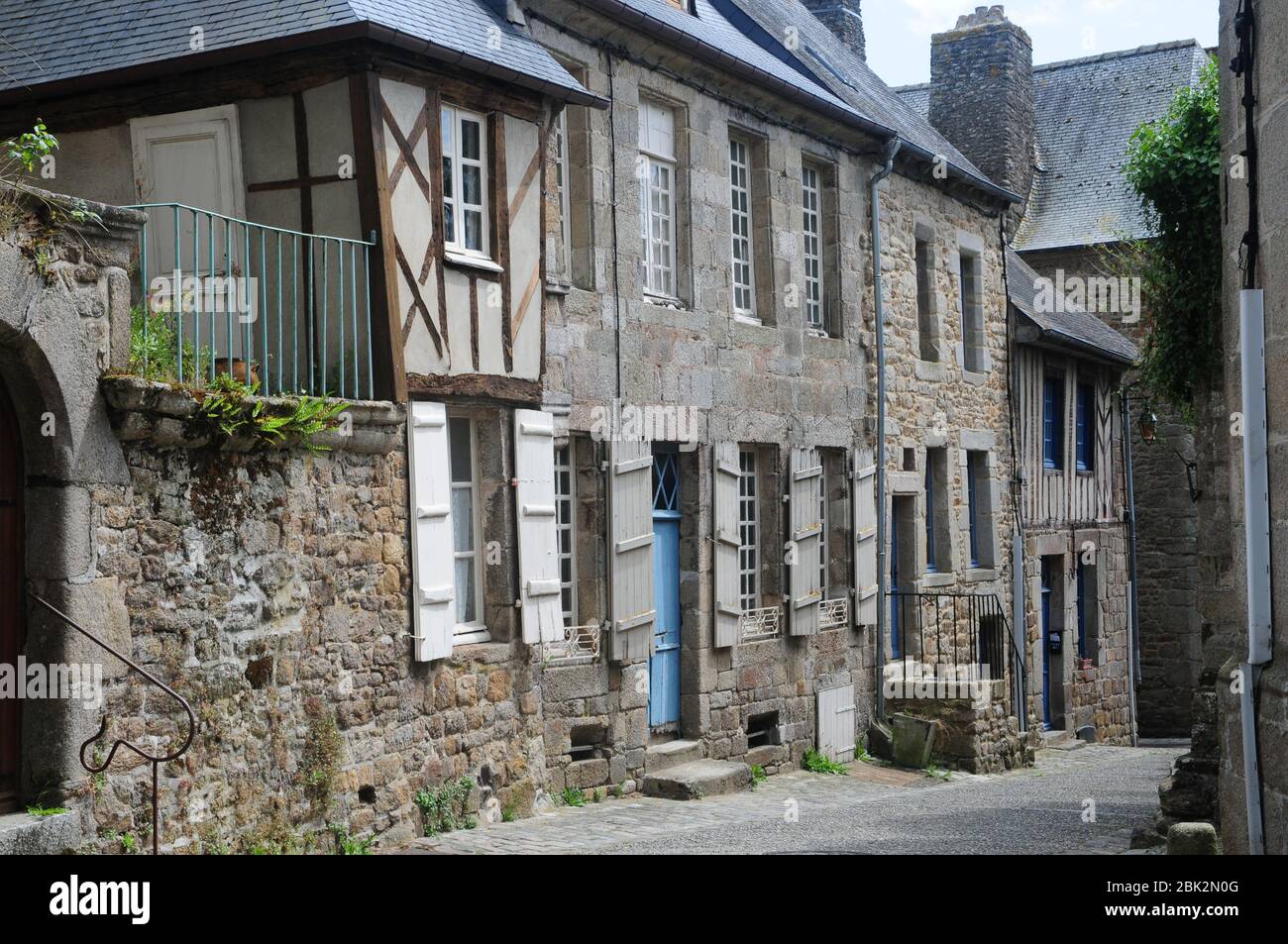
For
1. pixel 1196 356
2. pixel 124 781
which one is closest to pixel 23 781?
pixel 124 781

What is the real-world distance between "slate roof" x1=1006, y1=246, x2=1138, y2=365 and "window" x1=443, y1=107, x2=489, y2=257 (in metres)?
10.1

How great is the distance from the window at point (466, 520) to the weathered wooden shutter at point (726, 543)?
2.90 m

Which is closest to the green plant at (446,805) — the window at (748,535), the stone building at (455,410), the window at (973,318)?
the stone building at (455,410)

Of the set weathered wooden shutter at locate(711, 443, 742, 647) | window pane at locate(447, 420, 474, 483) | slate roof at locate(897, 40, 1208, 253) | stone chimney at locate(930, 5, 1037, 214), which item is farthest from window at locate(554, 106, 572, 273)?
slate roof at locate(897, 40, 1208, 253)

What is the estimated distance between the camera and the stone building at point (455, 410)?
22.9 ft

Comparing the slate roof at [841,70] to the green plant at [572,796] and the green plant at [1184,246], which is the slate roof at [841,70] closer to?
the green plant at [1184,246]

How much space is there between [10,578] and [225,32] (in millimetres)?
3821

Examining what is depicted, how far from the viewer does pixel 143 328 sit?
7.59 metres

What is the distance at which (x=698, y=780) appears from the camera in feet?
37.6

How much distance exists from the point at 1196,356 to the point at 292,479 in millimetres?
6995

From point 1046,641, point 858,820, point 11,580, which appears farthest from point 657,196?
point 1046,641

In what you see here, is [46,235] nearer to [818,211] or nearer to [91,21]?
[91,21]

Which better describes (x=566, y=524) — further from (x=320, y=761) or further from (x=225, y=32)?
(x=225, y=32)

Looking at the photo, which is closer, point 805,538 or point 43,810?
point 43,810
